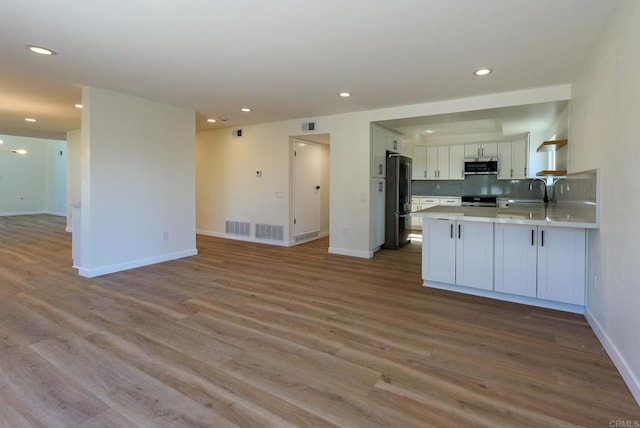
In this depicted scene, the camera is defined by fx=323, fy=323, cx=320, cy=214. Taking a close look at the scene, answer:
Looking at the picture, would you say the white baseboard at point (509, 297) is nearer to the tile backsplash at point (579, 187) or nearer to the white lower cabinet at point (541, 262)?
the white lower cabinet at point (541, 262)

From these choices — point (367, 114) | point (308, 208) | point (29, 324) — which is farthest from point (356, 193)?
point (29, 324)

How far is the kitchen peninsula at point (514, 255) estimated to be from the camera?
3.10 m

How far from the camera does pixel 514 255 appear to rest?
3385 mm

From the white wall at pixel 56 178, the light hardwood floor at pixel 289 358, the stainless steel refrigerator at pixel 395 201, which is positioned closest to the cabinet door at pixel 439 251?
the light hardwood floor at pixel 289 358

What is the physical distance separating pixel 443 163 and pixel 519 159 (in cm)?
167

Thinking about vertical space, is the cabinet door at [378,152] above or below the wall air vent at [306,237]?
above

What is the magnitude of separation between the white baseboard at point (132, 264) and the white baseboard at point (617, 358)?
5403mm

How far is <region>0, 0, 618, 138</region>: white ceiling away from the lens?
2326 mm

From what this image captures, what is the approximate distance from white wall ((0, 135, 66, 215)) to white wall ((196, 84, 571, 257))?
7.67 m

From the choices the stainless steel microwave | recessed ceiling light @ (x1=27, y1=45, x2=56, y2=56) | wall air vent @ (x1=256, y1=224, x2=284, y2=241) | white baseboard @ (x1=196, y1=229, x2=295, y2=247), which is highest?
recessed ceiling light @ (x1=27, y1=45, x2=56, y2=56)

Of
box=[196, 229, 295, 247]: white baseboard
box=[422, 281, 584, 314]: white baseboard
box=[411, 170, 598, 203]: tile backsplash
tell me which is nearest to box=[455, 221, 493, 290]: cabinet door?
box=[422, 281, 584, 314]: white baseboard

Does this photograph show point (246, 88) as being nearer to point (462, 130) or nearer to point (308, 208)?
point (308, 208)

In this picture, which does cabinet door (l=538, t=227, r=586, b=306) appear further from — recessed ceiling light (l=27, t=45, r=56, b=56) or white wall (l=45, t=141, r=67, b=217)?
white wall (l=45, t=141, r=67, b=217)

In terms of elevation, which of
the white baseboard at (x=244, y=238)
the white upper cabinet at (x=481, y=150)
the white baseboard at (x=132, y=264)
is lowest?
the white baseboard at (x=132, y=264)
